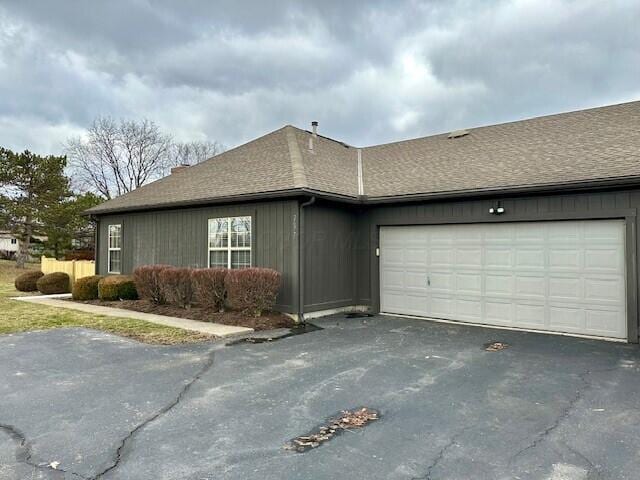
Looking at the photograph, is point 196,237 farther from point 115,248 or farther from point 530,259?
point 530,259

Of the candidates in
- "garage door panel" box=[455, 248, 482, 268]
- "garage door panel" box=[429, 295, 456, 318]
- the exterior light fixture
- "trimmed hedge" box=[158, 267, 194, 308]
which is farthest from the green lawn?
the exterior light fixture

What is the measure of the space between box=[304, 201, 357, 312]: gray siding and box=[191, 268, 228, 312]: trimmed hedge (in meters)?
1.92

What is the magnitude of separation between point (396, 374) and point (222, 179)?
819 cm

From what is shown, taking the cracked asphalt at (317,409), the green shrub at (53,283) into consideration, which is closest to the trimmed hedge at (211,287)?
the cracked asphalt at (317,409)

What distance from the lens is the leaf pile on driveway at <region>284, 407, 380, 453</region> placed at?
3430 millimetres

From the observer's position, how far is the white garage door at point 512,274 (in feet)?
25.2

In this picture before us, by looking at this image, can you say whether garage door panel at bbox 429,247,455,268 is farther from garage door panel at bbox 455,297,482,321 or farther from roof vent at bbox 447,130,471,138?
roof vent at bbox 447,130,471,138

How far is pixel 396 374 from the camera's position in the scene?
5504 millimetres

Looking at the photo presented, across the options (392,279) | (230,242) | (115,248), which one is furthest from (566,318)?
(115,248)

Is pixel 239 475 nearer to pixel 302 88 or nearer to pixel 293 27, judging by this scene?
pixel 293 27

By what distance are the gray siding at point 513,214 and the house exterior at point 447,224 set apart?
0.02 metres

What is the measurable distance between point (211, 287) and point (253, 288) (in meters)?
1.27

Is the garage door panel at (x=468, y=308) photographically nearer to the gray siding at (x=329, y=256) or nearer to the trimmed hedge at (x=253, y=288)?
the gray siding at (x=329, y=256)

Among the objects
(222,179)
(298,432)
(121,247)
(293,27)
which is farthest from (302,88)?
(298,432)
